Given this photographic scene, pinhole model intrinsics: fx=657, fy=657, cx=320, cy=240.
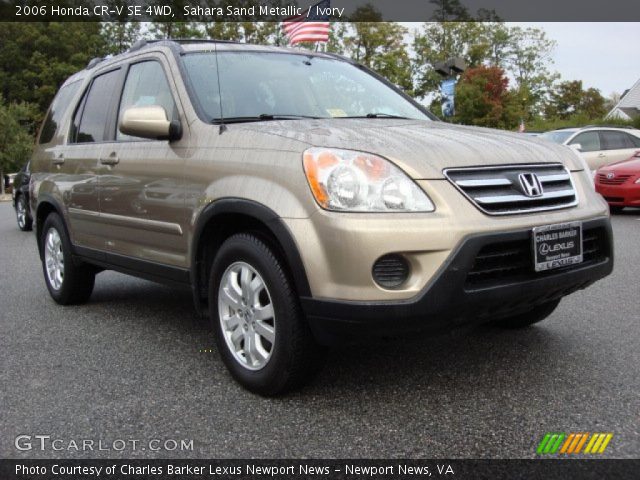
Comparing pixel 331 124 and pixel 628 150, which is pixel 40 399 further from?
pixel 628 150

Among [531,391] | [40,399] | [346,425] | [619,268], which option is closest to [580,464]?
[531,391]

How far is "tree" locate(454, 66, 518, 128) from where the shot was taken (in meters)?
46.5

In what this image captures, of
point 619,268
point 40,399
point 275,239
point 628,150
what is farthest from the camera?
point 628,150

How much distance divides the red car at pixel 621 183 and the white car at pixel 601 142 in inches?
97.5

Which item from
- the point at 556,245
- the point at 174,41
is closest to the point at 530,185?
the point at 556,245

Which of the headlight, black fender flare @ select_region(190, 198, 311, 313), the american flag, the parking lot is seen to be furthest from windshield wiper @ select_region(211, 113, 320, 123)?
the american flag

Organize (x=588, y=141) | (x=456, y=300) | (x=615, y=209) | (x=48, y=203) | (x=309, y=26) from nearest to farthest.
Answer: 1. (x=456, y=300)
2. (x=48, y=203)
3. (x=615, y=209)
4. (x=588, y=141)
5. (x=309, y=26)

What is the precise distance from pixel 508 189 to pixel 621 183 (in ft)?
30.2

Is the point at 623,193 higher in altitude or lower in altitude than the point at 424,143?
lower

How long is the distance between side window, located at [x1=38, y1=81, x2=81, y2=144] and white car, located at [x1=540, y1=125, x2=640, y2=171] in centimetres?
1067

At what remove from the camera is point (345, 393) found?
10.1 ft

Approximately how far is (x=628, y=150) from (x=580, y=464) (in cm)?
1335

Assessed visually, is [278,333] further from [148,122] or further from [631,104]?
[631,104]

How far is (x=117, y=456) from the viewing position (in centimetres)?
252
